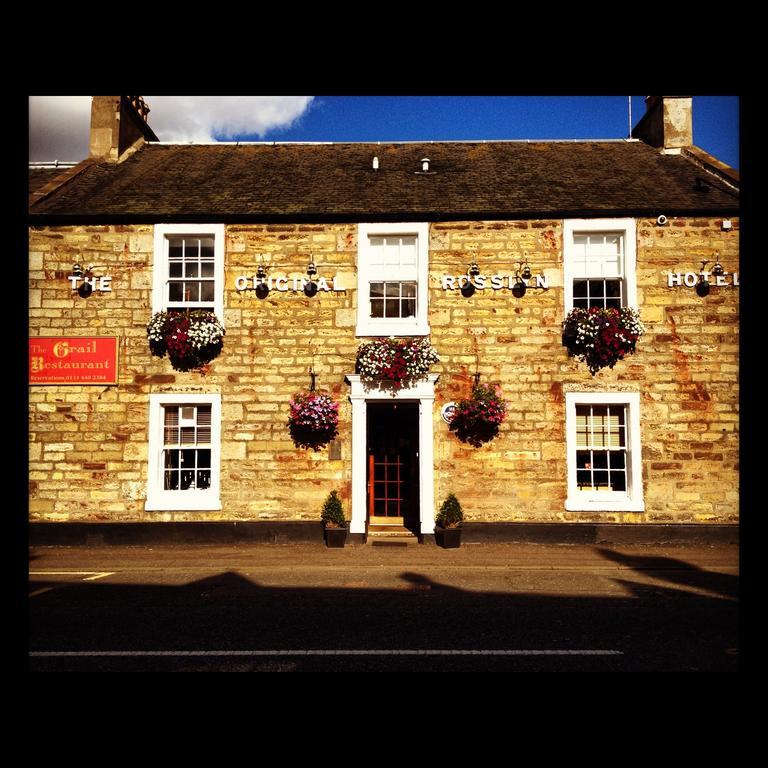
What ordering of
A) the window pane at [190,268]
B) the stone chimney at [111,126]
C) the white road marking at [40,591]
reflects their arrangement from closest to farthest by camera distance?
the white road marking at [40,591] → the window pane at [190,268] → the stone chimney at [111,126]

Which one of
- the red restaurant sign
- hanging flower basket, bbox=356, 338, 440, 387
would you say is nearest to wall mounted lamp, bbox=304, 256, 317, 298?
hanging flower basket, bbox=356, 338, 440, 387

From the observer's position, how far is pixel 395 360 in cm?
1063

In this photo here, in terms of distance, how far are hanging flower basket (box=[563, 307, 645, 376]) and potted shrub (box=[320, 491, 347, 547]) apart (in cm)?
536

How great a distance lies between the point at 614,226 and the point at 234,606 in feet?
31.3

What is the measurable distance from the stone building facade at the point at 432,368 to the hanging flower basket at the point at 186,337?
22 centimetres

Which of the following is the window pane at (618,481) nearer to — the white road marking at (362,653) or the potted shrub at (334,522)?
the potted shrub at (334,522)

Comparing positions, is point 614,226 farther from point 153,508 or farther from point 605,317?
point 153,508

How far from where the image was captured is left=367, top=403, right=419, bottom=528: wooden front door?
11.8 m

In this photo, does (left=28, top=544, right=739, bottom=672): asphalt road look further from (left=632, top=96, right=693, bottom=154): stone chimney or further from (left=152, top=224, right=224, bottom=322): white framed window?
(left=632, top=96, right=693, bottom=154): stone chimney

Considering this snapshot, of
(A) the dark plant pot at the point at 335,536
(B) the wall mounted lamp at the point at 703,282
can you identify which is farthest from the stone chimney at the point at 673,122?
(A) the dark plant pot at the point at 335,536

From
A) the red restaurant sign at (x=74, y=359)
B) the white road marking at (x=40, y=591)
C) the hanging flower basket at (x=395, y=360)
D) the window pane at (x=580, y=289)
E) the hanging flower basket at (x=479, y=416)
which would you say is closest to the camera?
the white road marking at (x=40, y=591)

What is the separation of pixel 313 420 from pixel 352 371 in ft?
4.11

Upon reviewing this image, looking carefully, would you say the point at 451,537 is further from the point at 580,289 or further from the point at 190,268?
the point at 190,268

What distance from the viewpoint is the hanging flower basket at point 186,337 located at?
10.7m
